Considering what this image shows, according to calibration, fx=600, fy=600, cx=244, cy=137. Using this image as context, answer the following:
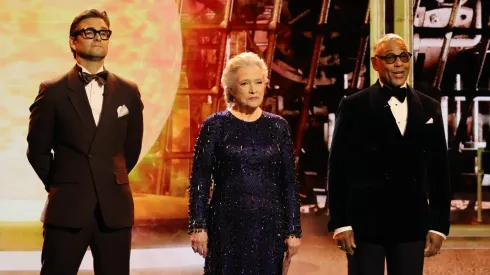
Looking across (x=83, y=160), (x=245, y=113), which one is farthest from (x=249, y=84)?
(x=83, y=160)

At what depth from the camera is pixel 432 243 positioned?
2822mm

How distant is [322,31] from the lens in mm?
5902

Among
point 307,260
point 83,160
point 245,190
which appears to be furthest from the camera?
point 307,260

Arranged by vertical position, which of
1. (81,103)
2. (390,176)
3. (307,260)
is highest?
(81,103)

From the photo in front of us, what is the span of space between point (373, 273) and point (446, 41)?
4035mm

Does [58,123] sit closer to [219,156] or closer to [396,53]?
A: [219,156]

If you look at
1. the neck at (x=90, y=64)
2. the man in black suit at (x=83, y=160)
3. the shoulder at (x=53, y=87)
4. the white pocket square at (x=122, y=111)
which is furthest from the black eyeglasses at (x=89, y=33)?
the white pocket square at (x=122, y=111)

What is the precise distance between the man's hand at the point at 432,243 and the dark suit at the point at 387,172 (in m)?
0.04

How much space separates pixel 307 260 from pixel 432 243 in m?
2.55

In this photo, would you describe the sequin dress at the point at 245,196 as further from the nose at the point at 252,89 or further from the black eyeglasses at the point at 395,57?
the black eyeglasses at the point at 395,57

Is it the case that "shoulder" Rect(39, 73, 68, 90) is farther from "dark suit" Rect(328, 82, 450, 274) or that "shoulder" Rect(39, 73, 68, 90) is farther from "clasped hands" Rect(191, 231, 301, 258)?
"dark suit" Rect(328, 82, 450, 274)

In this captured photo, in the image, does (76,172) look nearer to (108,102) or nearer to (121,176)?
(121,176)

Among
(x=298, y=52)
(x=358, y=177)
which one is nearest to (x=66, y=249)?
(x=358, y=177)

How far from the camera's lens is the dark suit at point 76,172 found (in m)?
2.71
